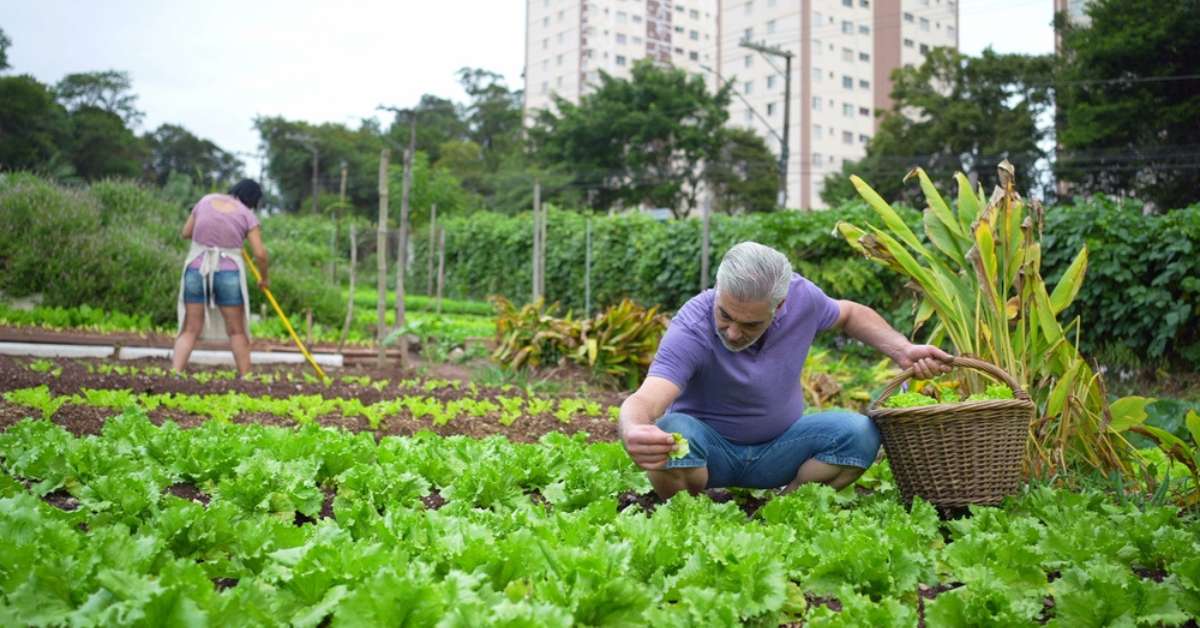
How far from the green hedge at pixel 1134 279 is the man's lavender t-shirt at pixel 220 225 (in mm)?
7042

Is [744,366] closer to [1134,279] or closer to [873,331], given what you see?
[873,331]

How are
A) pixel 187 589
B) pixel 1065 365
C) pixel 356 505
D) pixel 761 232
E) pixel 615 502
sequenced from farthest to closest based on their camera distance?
pixel 761 232
pixel 1065 365
pixel 615 502
pixel 356 505
pixel 187 589

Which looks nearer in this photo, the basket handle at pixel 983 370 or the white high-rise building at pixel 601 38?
the basket handle at pixel 983 370

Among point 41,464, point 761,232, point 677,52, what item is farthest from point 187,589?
point 677,52

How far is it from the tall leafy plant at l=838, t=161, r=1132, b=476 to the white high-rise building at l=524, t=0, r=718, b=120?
59.0m

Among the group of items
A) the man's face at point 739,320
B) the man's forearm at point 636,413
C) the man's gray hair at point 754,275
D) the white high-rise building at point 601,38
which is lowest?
the man's forearm at point 636,413

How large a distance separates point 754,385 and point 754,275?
22.0 inches

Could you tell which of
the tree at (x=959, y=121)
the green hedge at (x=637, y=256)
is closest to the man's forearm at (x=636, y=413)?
the green hedge at (x=637, y=256)

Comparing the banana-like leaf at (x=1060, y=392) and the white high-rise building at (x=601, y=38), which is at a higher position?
the white high-rise building at (x=601, y=38)

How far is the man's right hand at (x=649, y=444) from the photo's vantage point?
2.91 meters

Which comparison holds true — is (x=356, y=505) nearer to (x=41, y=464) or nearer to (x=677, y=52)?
(x=41, y=464)

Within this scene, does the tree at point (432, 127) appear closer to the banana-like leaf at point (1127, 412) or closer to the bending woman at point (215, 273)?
the bending woman at point (215, 273)

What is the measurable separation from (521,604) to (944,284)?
307cm

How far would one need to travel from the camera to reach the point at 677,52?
6969 cm
